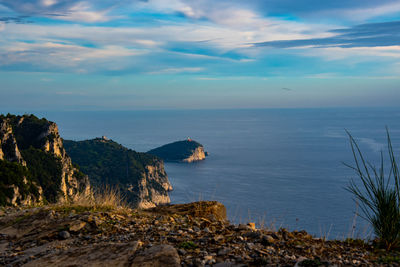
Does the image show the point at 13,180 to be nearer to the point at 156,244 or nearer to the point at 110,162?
the point at 156,244

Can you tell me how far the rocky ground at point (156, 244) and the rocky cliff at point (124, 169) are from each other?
119203 millimetres

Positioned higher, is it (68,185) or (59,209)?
(59,209)

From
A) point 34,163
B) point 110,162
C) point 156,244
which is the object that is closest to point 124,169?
point 110,162

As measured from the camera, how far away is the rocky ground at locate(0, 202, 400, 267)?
474 centimetres

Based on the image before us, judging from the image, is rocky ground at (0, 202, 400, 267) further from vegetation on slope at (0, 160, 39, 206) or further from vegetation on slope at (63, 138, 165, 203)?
vegetation on slope at (63, 138, 165, 203)

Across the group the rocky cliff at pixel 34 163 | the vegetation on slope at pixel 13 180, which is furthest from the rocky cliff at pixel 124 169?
the vegetation on slope at pixel 13 180

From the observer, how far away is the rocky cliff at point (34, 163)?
51.9 m

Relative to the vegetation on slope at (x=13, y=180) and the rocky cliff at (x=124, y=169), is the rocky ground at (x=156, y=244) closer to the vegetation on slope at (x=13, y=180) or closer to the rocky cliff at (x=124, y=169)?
the vegetation on slope at (x=13, y=180)

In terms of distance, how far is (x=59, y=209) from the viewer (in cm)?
827

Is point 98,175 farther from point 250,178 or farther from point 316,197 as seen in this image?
point 316,197

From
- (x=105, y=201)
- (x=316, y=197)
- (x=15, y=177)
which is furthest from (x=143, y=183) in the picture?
(x=105, y=201)

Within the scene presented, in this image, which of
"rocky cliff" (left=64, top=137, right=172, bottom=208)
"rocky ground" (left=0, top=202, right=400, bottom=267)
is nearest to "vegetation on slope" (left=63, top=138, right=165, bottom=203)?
"rocky cliff" (left=64, top=137, right=172, bottom=208)

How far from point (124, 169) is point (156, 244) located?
137 meters

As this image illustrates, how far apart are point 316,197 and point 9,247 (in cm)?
12090
